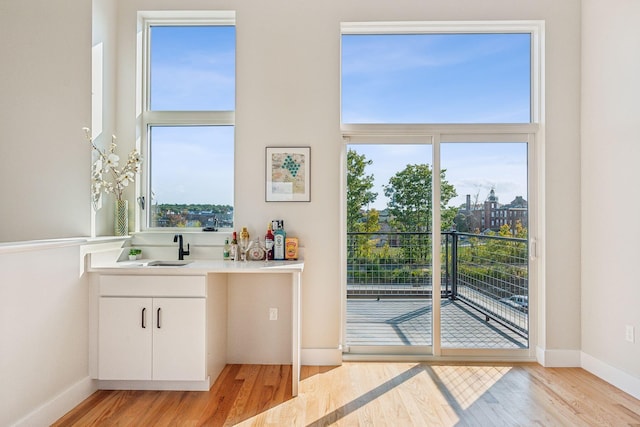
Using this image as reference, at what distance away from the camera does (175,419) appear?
2.27 m

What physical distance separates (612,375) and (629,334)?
0.38 meters

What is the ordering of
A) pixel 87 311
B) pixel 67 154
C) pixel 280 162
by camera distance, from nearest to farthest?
pixel 87 311 < pixel 67 154 < pixel 280 162

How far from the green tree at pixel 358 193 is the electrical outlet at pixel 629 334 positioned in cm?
201

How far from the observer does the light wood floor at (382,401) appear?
7.46 ft

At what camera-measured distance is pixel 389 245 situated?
11.0 ft

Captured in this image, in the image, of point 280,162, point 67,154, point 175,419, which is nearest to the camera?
point 175,419

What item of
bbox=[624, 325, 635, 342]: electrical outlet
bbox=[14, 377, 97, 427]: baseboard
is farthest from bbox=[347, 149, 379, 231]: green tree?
bbox=[14, 377, 97, 427]: baseboard

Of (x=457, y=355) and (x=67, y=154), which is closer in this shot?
(x=67, y=154)

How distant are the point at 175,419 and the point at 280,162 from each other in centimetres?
206

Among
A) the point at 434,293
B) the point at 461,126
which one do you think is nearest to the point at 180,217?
the point at 434,293

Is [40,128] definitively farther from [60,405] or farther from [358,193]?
[358,193]

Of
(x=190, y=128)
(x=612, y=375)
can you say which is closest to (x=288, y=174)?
(x=190, y=128)

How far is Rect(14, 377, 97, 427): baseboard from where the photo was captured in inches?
83.4

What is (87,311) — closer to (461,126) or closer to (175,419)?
(175,419)
